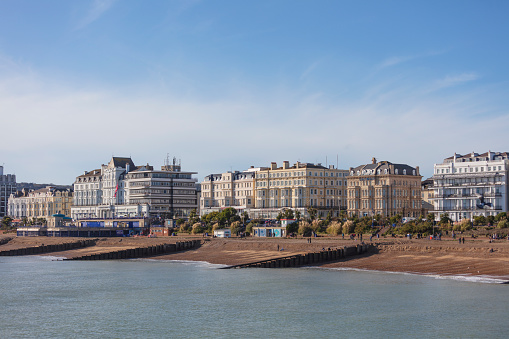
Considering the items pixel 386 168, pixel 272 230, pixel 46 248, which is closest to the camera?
pixel 272 230

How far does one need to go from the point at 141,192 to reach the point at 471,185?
87792 mm

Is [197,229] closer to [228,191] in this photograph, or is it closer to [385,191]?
[228,191]

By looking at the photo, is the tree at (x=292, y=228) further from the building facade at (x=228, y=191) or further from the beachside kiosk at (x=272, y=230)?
the building facade at (x=228, y=191)

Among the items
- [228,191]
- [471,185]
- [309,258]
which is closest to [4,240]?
[228,191]

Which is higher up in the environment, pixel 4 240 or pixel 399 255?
pixel 399 255

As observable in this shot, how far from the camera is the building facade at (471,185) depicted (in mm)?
120812

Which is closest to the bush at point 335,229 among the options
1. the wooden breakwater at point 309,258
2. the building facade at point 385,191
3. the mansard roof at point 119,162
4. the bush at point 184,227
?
the wooden breakwater at point 309,258

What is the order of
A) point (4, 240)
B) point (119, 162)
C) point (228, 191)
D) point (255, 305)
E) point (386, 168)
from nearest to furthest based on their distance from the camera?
point (255, 305) → point (386, 168) → point (4, 240) → point (228, 191) → point (119, 162)

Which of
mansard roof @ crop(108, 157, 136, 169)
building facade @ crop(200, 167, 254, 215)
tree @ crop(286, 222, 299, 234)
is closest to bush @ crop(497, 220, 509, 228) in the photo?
tree @ crop(286, 222, 299, 234)

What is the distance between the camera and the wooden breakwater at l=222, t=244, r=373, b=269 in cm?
7744

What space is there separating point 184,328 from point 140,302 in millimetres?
10871

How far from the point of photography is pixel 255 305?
50969 millimetres

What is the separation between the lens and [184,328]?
4369 cm

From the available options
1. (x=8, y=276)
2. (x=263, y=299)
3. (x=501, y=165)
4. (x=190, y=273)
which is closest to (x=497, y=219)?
(x=501, y=165)
